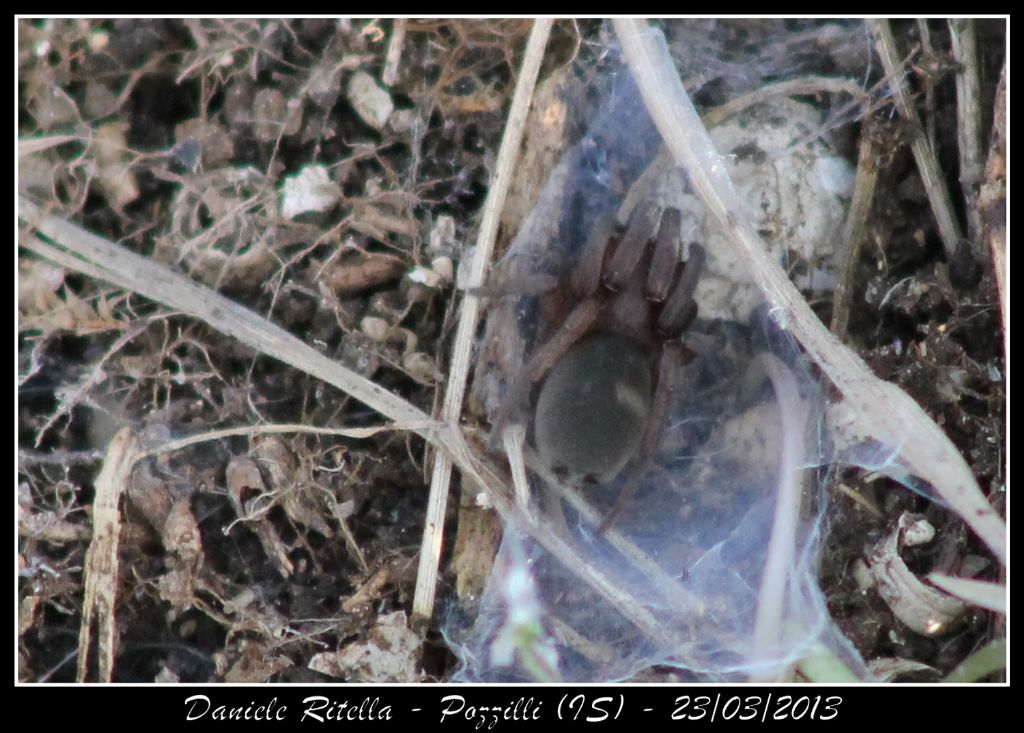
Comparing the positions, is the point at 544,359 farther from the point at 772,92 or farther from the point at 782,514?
the point at 772,92

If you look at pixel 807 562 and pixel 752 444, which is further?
pixel 752 444

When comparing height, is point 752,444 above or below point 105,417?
below

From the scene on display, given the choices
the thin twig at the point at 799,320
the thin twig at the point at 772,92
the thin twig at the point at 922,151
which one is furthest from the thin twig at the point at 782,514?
the thin twig at the point at 772,92

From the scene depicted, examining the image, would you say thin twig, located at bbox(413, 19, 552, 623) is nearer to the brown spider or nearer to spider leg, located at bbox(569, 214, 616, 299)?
the brown spider

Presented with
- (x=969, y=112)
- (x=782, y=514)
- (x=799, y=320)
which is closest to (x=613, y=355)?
(x=799, y=320)
